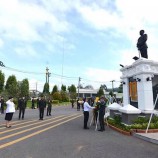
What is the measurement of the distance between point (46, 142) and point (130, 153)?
10.2 ft

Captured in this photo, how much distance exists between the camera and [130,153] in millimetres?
7270

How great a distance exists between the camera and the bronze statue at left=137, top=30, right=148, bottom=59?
1559 cm

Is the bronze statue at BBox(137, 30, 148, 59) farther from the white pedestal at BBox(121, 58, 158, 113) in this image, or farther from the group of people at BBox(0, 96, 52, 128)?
the group of people at BBox(0, 96, 52, 128)

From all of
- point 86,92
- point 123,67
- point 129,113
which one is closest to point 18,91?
point 123,67

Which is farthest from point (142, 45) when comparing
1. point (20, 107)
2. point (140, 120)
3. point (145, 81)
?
point (20, 107)

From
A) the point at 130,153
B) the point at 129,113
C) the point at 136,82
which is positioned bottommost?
the point at 130,153

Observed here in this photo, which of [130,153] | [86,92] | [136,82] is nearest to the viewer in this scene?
[130,153]

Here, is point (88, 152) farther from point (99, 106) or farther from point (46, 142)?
point (99, 106)

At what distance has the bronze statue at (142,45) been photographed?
15.6 meters

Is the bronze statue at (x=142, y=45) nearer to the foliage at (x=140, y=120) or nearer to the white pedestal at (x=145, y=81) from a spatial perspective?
the white pedestal at (x=145, y=81)

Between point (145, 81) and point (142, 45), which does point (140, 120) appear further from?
point (142, 45)

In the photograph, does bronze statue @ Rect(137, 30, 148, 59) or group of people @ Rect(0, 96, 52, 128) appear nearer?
group of people @ Rect(0, 96, 52, 128)

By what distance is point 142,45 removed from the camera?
1586cm

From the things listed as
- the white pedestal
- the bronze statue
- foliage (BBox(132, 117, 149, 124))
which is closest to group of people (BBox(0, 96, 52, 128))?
foliage (BBox(132, 117, 149, 124))
